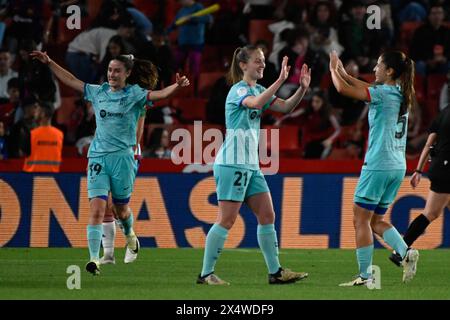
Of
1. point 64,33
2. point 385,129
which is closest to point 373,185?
point 385,129

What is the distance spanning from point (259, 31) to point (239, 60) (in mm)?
10227

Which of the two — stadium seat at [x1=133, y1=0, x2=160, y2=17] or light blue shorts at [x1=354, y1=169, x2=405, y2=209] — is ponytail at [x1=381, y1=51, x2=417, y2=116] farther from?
stadium seat at [x1=133, y1=0, x2=160, y2=17]

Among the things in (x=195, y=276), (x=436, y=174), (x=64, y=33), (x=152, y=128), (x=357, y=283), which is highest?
(x=64, y=33)

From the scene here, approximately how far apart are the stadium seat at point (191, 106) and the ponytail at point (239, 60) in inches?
345

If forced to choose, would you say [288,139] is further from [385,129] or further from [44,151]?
[385,129]

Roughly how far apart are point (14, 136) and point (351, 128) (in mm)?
5118

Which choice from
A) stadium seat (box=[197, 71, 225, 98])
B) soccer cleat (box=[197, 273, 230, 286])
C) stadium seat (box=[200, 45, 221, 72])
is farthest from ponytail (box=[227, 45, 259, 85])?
stadium seat (box=[200, 45, 221, 72])

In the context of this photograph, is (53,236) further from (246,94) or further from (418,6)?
(418,6)

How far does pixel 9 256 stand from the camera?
504 inches

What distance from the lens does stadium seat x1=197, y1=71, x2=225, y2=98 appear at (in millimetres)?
19094

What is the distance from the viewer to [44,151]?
15.8 m

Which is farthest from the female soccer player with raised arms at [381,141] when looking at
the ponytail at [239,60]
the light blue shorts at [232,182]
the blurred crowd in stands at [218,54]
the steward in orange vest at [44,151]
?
the blurred crowd in stands at [218,54]

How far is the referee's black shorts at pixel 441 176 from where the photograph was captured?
1142cm
